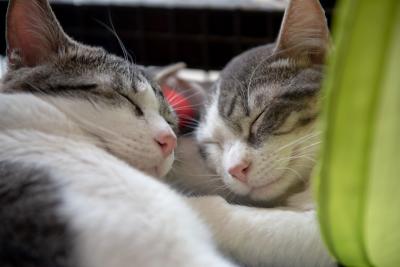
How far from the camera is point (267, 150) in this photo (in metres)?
1.02

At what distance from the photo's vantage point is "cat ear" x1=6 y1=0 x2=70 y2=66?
95cm

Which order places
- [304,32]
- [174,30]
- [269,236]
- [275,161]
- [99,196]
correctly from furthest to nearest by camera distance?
[174,30], [304,32], [275,161], [269,236], [99,196]

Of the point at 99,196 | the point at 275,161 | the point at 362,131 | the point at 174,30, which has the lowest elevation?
the point at 174,30

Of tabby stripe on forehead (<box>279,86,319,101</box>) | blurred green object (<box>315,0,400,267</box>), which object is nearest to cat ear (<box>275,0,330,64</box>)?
tabby stripe on forehead (<box>279,86,319,101</box>)

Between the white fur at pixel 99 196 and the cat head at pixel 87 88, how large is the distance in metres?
0.01

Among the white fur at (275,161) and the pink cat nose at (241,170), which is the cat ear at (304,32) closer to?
the white fur at (275,161)

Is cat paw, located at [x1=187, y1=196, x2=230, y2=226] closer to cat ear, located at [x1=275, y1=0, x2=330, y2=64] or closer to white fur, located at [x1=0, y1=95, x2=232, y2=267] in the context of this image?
white fur, located at [x1=0, y1=95, x2=232, y2=267]

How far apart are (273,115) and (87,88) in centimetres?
40

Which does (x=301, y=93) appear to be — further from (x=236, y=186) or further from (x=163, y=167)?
(x=163, y=167)

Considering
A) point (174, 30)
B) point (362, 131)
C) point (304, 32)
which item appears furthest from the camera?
point (174, 30)

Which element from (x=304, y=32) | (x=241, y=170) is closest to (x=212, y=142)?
(x=241, y=170)

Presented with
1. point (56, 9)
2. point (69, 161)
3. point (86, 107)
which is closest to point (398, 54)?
point (69, 161)

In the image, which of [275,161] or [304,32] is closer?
[275,161]

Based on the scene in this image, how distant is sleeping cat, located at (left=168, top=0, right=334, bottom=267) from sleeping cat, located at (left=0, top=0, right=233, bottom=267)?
0.12 metres
